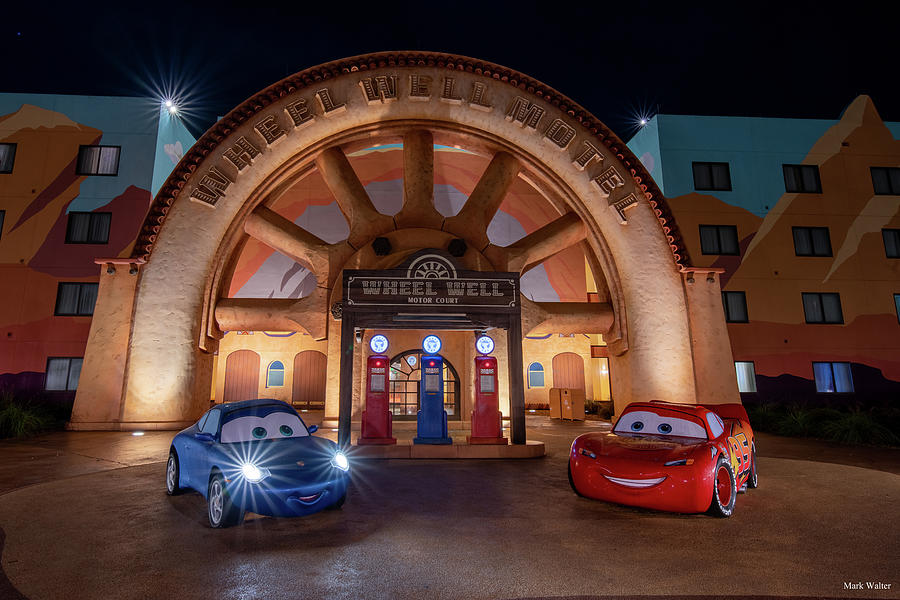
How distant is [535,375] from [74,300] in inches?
952

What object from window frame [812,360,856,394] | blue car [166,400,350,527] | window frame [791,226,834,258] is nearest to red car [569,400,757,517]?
blue car [166,400,350,527]

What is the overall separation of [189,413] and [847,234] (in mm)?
30788

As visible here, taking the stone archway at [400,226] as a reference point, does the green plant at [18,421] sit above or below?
below

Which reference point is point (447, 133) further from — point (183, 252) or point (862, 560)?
point (862, 560)

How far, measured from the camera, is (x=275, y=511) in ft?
19.5

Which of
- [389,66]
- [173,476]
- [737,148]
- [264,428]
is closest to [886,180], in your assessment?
[737,148]

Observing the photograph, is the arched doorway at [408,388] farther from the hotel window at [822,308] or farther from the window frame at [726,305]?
the hotel window at [822,308]

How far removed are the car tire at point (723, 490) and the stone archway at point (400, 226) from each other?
435 inches

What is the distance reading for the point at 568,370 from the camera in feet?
99.5

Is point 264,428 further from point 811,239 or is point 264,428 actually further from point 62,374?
point 811,239

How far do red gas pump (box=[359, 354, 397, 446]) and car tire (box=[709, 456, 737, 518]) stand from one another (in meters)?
7.16

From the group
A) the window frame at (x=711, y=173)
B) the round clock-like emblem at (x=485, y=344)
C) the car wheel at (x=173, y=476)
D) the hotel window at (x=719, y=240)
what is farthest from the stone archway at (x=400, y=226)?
the car wheel at (x=173, y=476)

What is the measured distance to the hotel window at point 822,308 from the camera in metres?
23.9

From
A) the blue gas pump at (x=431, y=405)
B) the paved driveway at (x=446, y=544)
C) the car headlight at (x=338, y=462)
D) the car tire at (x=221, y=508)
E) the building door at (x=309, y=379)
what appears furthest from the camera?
the building door at (x=309, y=379)
